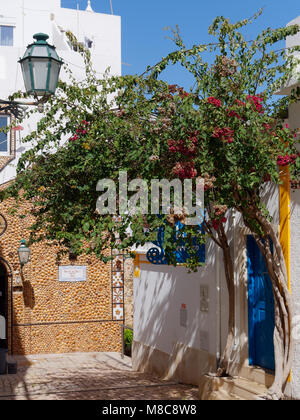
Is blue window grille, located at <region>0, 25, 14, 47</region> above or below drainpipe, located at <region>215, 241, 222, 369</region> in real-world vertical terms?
above

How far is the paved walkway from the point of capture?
9664 mm

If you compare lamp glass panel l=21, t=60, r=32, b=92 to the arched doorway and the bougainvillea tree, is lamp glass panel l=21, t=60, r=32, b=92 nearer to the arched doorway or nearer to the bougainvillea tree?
the bougainvillea tree

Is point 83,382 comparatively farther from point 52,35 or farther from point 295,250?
point 52,35

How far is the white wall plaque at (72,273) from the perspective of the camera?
1762 cm

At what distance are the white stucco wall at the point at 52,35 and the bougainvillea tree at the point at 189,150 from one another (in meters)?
10.5

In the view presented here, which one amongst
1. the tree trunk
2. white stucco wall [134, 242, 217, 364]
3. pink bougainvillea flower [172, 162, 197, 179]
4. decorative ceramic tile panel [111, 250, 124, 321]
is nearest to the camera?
pink bougainvillea flower [172, 162, 197, 179]

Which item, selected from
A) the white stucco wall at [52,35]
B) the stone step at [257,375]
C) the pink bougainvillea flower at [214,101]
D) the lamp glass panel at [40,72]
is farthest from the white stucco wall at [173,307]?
the white stucco wall at [52,35]

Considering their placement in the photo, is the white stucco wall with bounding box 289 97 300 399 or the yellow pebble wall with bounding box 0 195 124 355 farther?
the yellow pebble wall with bounding box 0 195 124 355

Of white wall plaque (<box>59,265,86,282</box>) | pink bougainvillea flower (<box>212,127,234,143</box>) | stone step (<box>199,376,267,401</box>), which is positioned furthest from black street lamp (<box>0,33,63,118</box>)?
white wall plaque (<box>59,265,86,282</box>)

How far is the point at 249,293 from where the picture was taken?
867 centimetres

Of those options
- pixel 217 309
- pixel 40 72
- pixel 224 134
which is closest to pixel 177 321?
pixel 217 309

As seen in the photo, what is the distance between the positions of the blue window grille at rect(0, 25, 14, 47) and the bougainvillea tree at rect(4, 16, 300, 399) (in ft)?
54.8

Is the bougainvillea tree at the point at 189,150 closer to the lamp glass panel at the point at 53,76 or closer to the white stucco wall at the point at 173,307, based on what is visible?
the lamp glass panel at the point at 53,76
